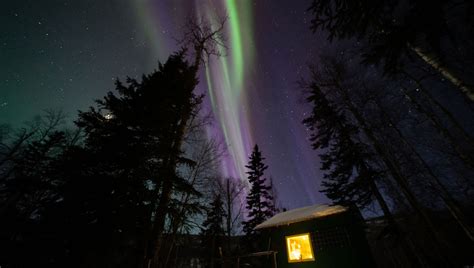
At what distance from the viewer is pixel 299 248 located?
37.7 feet

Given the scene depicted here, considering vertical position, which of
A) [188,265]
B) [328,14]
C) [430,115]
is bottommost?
[188,265]

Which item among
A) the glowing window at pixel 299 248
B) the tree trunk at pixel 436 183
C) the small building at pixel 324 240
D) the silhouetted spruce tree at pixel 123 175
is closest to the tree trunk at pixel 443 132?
Result: the tree trunk at pixel 436 183

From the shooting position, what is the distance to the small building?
10.1m

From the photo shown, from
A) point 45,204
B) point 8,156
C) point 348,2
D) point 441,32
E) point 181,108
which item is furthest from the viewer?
point 8,156

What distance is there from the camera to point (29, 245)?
16.7 feet

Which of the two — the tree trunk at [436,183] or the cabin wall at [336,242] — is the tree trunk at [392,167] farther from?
the cabin wall at [336,242]

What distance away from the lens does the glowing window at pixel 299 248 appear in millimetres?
11070

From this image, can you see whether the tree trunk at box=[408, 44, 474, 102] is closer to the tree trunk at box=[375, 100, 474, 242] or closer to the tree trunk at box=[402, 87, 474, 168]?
the tree trunk at box=[402, 87, 474, 168]

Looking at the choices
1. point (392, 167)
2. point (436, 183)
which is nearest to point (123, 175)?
point (392, 167)

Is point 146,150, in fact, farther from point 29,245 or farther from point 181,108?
point 29,245

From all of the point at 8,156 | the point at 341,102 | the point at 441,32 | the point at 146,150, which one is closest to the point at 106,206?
the point at 146,150

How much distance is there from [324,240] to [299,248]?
5.56ft

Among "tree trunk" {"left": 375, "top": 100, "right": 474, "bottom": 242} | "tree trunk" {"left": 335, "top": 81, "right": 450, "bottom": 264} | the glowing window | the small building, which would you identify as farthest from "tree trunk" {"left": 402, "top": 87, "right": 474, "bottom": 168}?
the glowing window

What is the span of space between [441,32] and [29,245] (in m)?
11.5
